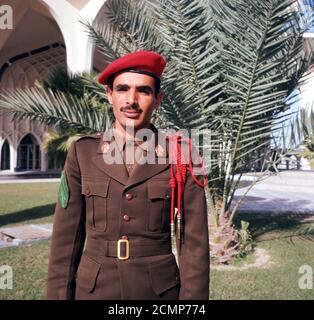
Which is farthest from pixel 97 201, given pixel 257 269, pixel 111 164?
pixel 257 269

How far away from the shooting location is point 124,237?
1.28 meters

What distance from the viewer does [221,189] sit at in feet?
14.5

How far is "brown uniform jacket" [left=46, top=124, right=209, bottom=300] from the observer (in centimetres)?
128

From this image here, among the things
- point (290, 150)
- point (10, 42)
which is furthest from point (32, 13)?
point (290, 150)

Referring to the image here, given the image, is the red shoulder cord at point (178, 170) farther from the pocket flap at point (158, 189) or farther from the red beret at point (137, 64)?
the red beret at point (137, 64)

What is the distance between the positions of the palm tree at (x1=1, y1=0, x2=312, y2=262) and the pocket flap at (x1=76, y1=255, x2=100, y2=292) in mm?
2315

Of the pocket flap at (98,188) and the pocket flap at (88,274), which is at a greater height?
the pocket flap at (98,188)

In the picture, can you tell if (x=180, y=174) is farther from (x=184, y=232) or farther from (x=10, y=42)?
(x=10, y=42)

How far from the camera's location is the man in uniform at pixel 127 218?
1265 millimetres

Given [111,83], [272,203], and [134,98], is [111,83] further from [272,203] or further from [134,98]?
[272,203]
